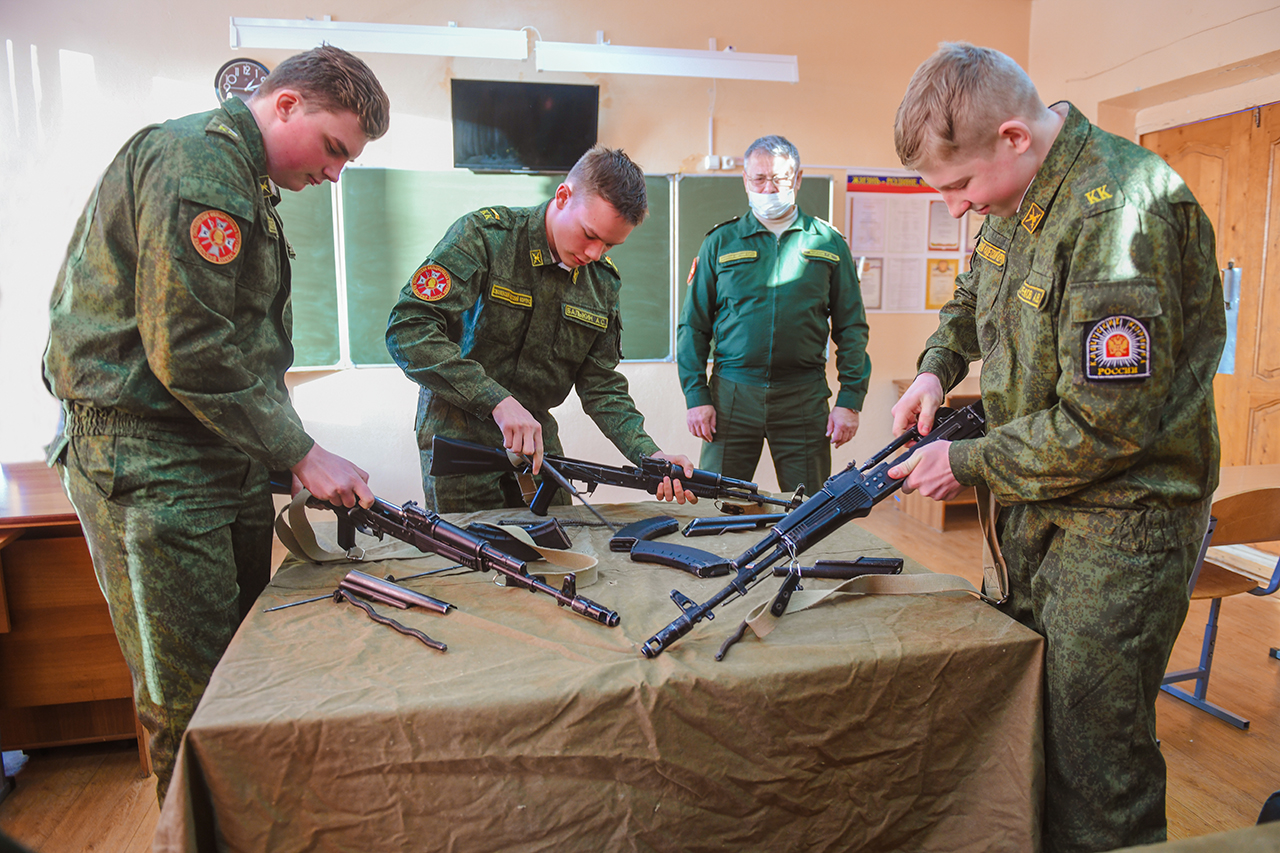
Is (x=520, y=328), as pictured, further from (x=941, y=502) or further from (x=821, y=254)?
(x=941, y=502)

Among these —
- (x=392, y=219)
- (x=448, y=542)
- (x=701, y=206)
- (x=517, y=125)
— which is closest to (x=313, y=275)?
(x=392, y=219)

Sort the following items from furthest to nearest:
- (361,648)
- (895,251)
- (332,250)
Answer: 1. (895,251)
2. (332,250)
3. (361,648)

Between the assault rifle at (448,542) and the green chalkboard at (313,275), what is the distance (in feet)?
10.1

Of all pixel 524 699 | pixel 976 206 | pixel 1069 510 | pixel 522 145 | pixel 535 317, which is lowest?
pixel 524 699

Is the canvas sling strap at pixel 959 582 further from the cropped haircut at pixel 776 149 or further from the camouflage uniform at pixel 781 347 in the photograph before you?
the cropped haircut at pixel 776 149

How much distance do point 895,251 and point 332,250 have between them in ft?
11.9

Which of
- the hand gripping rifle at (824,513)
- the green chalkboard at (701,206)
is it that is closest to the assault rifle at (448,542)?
the hand gripping rifle at (824,513)

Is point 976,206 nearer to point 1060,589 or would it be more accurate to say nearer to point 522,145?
point 1060,589

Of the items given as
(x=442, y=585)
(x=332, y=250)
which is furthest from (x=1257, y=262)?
(x=332, y=250)

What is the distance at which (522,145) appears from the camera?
179 inches

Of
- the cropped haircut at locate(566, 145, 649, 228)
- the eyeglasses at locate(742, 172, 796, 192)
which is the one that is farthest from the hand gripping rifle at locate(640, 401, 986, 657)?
the eyeglasses at locate(742, 172, 796, 192)

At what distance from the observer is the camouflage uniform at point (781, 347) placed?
3271 mm

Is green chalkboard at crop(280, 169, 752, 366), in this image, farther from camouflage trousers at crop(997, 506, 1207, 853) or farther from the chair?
camouflage trousers at crop(997, 506, 1207, 853)

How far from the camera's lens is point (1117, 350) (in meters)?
1.12
